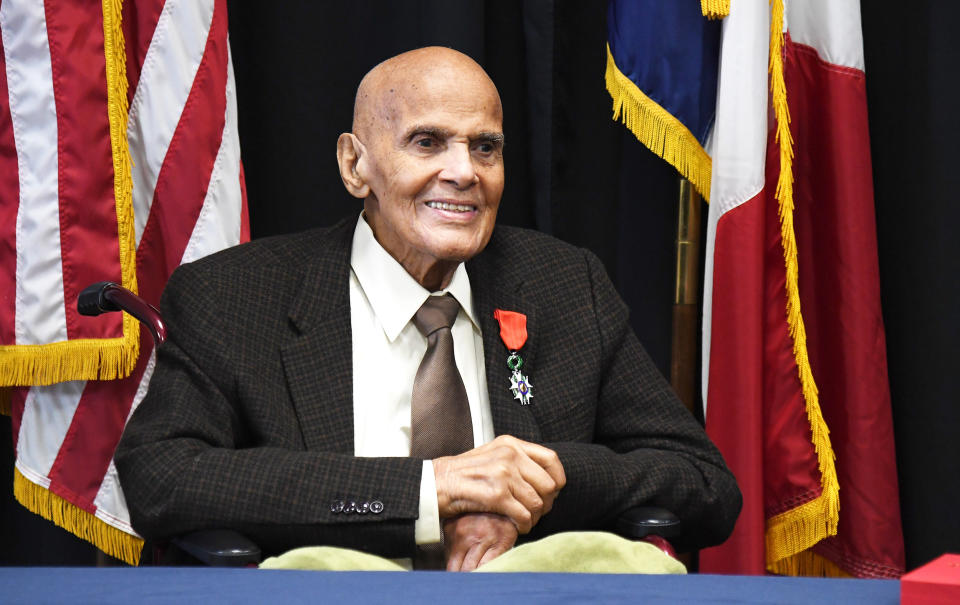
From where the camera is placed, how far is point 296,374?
6.59 ft

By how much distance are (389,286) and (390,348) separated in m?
0.13

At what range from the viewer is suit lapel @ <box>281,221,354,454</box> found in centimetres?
198

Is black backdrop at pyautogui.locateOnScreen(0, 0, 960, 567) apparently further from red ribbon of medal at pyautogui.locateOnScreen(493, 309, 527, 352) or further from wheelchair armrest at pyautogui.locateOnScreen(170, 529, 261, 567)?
wheelchair armrest at pyautogui.locateOnScreen(170, 529, 261, 567)

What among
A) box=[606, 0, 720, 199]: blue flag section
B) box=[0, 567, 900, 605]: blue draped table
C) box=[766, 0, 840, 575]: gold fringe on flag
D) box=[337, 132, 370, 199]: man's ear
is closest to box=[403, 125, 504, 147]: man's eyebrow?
box=[337, 132, 370, 199]: man's ear

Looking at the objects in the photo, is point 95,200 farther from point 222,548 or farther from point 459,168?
point 222,548

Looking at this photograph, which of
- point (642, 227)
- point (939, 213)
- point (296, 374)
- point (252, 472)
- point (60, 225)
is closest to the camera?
point (252, 472)

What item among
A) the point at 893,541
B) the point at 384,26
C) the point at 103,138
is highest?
the point at 384,26

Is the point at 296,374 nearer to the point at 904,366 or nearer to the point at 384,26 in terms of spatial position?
the point at 384,26

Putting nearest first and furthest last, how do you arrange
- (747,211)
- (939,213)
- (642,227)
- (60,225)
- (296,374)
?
(296,374), (60,225), (747,211), (939,213), (642,227)

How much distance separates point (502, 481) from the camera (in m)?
1.82

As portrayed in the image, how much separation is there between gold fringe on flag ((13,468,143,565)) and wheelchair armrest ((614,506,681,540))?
127 cm

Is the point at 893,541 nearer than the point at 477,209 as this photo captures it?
No

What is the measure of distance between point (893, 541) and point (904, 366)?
49 centimetres

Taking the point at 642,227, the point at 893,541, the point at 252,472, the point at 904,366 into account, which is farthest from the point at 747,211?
the point at 252,472
